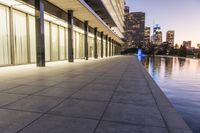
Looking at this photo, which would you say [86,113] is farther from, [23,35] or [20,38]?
[23,35]

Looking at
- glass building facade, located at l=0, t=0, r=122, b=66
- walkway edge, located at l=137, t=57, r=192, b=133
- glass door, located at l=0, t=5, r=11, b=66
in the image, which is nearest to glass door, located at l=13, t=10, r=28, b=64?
glass building facade, located at l=0, t=0, r=122, b=66

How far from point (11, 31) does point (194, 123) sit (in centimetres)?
1373

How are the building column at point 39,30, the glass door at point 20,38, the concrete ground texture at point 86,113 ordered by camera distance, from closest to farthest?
the concrete ground texture at point 86,113 < the glass door at point 20,38 < the building column at point 39,30

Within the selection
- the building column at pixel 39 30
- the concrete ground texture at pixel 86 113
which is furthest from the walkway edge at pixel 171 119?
the building column at pixel 39 30

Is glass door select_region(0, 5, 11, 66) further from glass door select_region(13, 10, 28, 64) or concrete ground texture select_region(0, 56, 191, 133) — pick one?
concrete ground texture select_region(0, 56, 191, 133)

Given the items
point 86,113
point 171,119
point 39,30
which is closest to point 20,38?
point 39,30

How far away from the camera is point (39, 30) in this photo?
15680 millimetres

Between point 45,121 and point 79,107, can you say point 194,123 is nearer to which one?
point 79,107

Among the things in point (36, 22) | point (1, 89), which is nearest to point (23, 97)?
point (1, 89)

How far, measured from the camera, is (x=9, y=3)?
43.0ft

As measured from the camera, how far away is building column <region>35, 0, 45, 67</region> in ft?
51.0

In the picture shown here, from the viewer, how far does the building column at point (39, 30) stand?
1555 cm

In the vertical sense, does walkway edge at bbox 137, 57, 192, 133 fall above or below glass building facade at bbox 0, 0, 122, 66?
below

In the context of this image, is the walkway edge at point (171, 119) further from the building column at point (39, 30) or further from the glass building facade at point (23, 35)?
the building column at point (39, 30)
